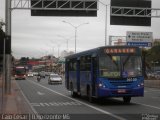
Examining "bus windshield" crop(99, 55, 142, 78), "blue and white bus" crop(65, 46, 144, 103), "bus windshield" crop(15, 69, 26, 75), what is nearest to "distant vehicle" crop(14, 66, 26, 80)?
"bus windshield" crop(15, 69, 26, 75)

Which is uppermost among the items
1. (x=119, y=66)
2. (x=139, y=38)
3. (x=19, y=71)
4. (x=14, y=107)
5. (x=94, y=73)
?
(x=139, y=38)

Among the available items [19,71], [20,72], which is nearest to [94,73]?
[19,71]

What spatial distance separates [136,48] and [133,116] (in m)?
7.66

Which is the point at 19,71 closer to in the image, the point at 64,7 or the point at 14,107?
the point at 64,7

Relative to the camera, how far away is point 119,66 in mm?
25281

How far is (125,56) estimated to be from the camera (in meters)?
25.6

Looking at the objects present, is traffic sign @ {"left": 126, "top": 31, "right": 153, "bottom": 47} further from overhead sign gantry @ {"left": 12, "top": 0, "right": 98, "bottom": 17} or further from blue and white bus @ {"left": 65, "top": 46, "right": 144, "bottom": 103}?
blue and white bus @ {"left": 65, "top": 46, "right": 144, "bottom": 103}

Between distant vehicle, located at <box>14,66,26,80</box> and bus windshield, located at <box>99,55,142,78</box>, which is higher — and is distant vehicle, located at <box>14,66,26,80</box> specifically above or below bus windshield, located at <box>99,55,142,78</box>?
below

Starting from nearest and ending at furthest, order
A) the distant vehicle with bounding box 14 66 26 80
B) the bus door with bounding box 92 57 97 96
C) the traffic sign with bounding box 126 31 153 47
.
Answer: the bus door with bounding box 92 57 97 96 → the traffic sign with bounding box 126 31 153 47 → the distant vehicle with bounding box 14 66 26 80

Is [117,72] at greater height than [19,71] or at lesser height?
greater

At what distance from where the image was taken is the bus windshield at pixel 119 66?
25.2 meters

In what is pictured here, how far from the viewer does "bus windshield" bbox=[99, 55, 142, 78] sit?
25234 mm

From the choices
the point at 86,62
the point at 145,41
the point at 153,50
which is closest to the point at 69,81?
the point at 86,62

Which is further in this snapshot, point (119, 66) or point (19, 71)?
point (19, 71)
